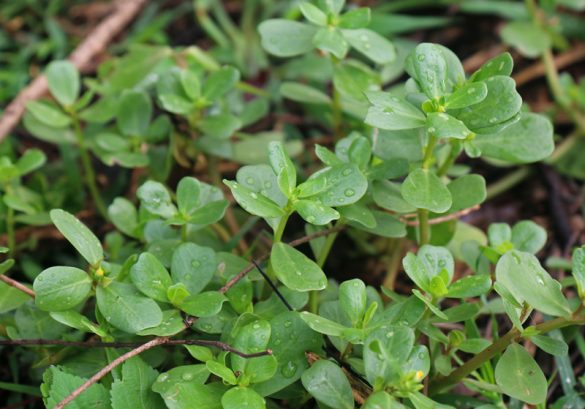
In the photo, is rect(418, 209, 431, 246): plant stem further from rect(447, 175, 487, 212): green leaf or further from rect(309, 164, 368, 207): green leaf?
rect(309, 164, 368, 207): green leaf

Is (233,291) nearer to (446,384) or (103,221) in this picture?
(446,384)

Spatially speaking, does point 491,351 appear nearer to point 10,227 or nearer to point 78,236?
point 78,236

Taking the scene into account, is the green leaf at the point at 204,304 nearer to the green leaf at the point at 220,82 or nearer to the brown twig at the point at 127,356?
the brown twig at the point at 127,356

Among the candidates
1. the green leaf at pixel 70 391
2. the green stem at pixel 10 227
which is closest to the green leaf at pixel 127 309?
the green leaf at pixel 70 391

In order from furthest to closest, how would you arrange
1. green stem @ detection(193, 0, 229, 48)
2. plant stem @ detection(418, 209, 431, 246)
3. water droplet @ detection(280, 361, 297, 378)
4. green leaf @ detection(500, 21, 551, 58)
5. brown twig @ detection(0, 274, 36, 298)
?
1. green stem @ detection(193, 0, 229, 48)
2. green leaf @ detection(500, 21, 551, 58)
3. plant stem @ detection(418, 209, 431, 246)
4. brown twig @ detection(0, 274, 36, 298)
5. water droplet @ detection(280, 361, 297, 378)

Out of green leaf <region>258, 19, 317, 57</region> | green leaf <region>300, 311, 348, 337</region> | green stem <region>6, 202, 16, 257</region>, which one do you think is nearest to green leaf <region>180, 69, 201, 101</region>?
green leaf <region>258, 19, 317, 57</region>

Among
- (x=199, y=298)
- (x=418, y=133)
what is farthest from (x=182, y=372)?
(x=418, y=133)
